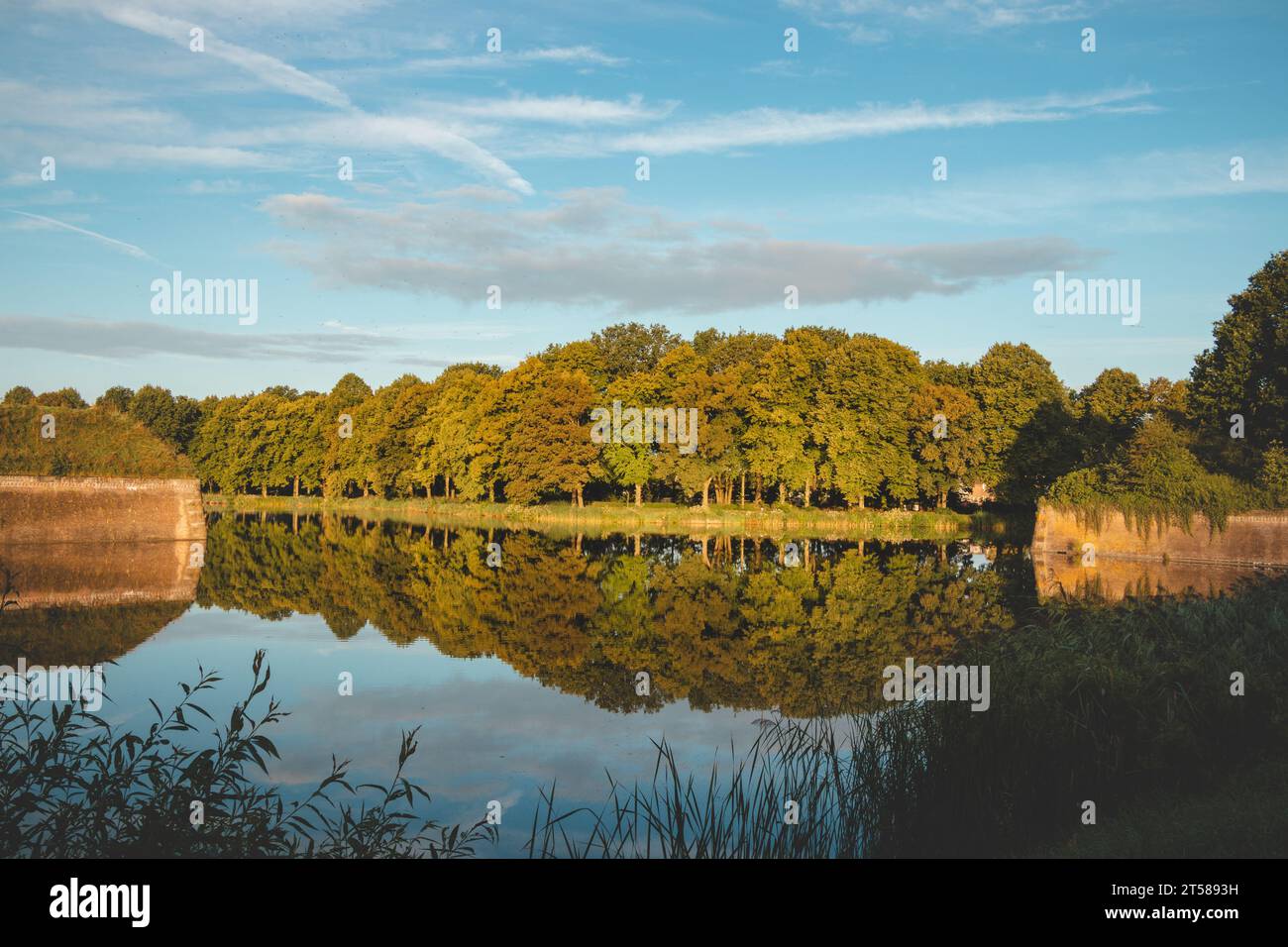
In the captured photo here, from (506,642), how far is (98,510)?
94.5 feet

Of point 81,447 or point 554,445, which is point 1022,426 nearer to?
point 554,445

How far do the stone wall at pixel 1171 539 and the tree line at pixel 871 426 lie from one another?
1.01 meters

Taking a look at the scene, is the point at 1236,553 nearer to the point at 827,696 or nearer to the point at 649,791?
the point at 827,696

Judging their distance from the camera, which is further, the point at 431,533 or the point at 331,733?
the point at 431,533

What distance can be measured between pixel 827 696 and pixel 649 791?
16.7 ft

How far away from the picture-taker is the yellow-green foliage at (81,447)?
38438mm

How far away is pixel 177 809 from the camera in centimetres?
642

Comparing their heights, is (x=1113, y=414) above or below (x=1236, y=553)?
above

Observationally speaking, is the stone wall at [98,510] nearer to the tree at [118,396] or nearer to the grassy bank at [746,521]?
the grassy bank at [746,521]

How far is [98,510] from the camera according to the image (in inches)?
1564

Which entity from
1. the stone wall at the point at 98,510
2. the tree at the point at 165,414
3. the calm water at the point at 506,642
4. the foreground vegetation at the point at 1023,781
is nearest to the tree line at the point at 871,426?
the stone wall at the point at 98,510

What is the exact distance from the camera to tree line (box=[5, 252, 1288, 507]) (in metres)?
39.2
